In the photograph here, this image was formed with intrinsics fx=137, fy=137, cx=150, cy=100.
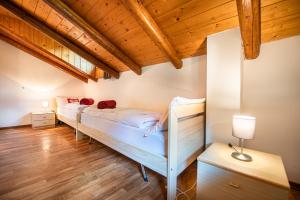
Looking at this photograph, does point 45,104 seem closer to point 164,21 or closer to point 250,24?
point 164,21

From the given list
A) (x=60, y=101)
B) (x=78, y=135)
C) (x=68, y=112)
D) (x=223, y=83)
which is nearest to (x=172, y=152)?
(x=223, y=83)

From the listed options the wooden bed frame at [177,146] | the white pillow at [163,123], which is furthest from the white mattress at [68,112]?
the white pillow at [163,123]

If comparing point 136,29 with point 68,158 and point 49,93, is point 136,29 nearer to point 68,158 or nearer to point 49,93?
point 68,158

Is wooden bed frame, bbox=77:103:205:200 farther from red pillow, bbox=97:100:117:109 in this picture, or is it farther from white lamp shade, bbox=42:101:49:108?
white lamp shade, bbox=42:101:49:108

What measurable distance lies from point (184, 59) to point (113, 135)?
5.51 feet

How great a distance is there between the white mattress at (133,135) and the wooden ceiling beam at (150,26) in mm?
1227

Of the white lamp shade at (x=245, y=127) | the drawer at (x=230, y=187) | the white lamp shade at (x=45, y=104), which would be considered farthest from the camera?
the white lamp shade at (x=45, y=104)

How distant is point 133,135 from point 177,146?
22.7 inches

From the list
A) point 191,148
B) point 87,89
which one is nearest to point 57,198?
point 191,148

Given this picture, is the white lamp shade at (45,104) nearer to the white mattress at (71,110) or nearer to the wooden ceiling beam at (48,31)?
the white mattress at (71,110)

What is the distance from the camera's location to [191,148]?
1.55 meters

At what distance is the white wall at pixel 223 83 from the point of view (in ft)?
4.95

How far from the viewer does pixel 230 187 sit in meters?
1.02

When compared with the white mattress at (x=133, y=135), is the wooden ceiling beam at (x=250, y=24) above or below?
above
